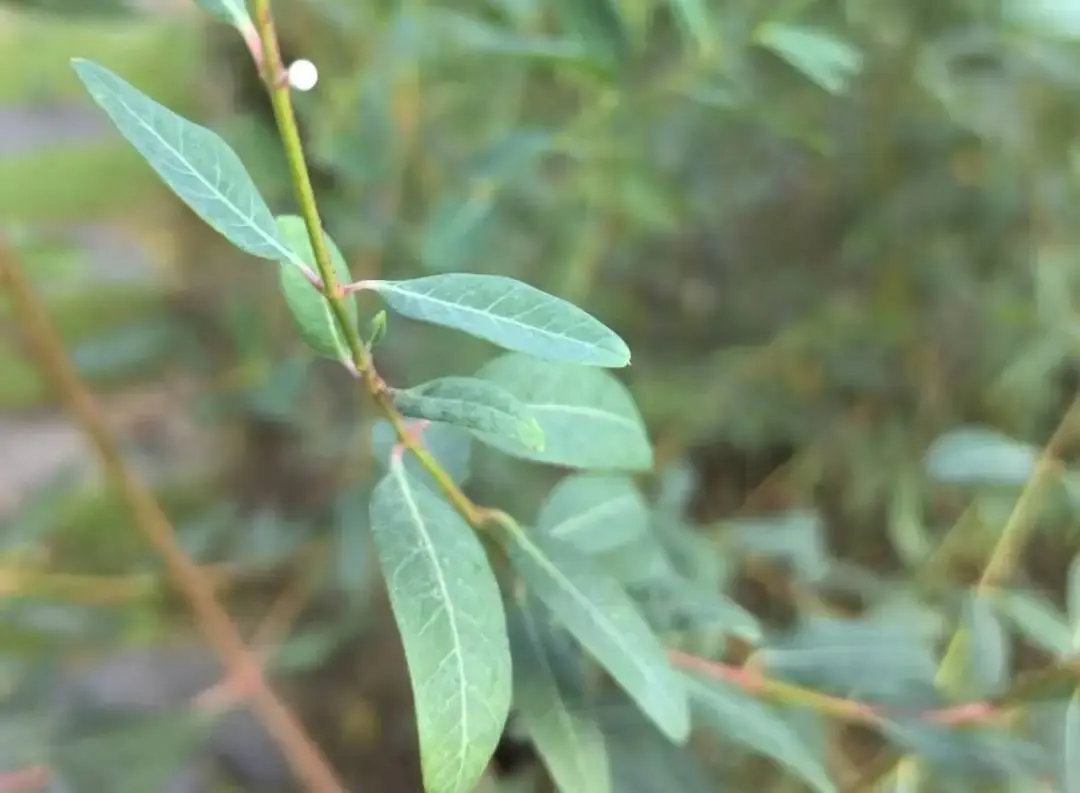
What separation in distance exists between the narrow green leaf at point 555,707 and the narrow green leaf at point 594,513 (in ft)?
0.19

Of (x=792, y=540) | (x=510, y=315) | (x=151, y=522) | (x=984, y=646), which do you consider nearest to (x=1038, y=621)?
(x=984, y=646)

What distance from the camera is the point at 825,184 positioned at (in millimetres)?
933

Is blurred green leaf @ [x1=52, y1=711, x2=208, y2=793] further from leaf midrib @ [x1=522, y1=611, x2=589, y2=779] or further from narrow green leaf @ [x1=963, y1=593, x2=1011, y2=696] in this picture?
narrow green leaf @ [x1=963, y1=593, x2=1011, y2=696]

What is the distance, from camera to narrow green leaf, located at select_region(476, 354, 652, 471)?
14.3 inches

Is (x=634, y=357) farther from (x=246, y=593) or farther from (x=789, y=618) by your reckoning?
(x=246, y=593)

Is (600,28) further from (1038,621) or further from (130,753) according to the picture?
(130,753)

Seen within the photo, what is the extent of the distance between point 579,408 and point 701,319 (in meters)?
0.68

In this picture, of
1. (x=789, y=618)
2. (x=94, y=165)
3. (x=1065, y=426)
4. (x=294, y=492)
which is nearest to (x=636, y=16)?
(x=1065, y=426)

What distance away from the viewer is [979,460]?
61 cm

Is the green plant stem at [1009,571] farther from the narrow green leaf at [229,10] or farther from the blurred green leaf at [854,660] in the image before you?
the narrow green leaf at [229,10]

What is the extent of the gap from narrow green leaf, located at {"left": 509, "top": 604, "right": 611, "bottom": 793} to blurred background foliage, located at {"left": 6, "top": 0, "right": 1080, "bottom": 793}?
0.19 meters

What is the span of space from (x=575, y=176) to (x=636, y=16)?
0.19 m

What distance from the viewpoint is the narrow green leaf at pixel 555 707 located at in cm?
36

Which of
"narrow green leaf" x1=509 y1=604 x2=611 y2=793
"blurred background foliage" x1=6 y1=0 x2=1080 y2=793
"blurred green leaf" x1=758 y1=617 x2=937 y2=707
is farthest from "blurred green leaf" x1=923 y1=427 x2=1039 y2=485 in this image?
"narrow green leaf" x1=509 y1=604 x2=611 y2=793
